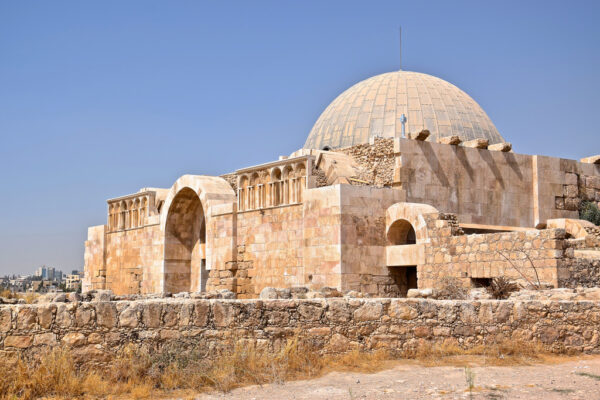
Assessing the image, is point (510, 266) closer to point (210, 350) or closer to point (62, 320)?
point (210, 350)

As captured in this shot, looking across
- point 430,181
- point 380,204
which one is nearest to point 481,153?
point 430,181

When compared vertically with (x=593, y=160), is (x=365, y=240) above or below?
below

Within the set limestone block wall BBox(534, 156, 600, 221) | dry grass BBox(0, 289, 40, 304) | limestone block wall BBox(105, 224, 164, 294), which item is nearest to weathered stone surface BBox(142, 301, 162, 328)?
dry grass BBox(0, 289, 40, 304)

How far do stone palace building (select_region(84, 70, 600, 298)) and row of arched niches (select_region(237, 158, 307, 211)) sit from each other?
0.13 feet

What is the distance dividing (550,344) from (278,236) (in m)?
11.0

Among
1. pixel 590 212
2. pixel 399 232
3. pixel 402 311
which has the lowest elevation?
pixel 402 311

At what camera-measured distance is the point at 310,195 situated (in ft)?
54.9

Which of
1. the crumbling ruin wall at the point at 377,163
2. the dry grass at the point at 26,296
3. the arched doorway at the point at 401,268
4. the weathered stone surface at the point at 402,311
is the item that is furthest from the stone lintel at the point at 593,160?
the dry grass at the point at 26,296

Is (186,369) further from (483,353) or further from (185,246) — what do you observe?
(185,246)

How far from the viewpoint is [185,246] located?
24.0 meters

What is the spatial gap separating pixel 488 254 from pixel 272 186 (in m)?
7.10

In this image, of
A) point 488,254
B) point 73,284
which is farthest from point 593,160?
point 73,284

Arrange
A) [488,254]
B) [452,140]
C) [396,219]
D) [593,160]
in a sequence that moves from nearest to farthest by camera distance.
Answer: [488,254] → [396,219] → [452,140] → [593,160]

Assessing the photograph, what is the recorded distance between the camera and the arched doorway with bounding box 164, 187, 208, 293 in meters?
23.5
